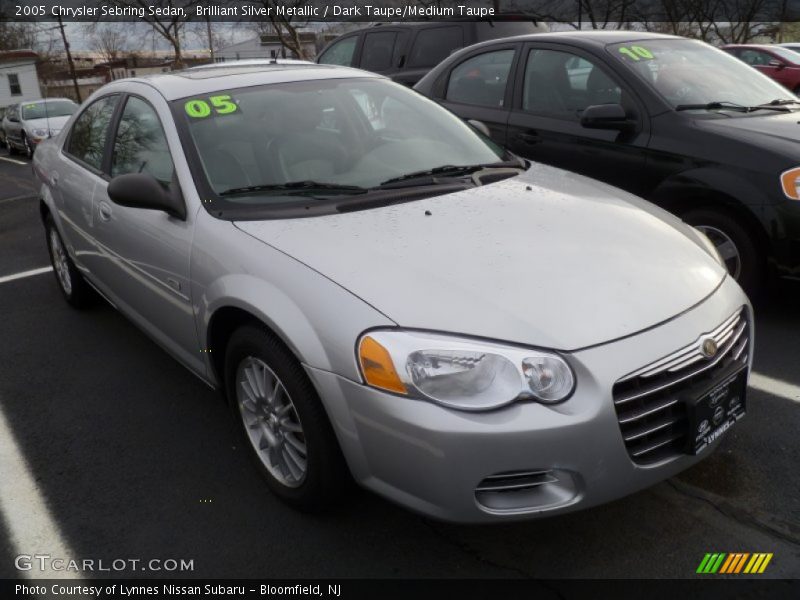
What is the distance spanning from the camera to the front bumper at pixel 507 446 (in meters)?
2.01

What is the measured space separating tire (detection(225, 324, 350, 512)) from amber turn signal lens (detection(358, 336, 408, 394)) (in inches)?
11.1

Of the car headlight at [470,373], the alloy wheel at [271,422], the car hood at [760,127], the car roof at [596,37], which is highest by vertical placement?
the car roof at [596,37]

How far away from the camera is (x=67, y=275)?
4.89m

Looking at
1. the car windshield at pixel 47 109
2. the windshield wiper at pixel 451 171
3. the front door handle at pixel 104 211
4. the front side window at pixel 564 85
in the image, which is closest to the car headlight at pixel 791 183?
the front side window at pixel 564 85

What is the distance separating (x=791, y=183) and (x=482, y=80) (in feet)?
7.98

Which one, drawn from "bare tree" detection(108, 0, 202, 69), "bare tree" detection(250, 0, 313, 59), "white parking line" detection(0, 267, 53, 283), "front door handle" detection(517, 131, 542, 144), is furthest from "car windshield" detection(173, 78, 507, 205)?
"bare tree" detection(108, 0, 202, 69)

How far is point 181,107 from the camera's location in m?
3.24

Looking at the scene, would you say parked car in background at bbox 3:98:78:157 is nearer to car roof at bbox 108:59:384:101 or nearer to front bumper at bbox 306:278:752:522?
car roof at bbox 108:59:384:101

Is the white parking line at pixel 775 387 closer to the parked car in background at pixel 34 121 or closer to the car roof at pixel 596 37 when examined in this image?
the car roof at pixel 596 37

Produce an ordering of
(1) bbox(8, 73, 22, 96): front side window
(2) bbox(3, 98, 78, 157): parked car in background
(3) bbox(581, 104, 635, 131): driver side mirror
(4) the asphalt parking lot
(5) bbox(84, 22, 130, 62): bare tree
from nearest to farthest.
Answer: (4) the asphalt parking lot < (3) bbox(581, 104, 635, 131): driver side mirror < (2) bbox(3, 98, 78, 157): parked car in background < (1) bbox(8, 73, 22, 96): front side window < (5) bbox(84, 22, 130, 62): bare tree

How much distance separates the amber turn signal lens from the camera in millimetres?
2082

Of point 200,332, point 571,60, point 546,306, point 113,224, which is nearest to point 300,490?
point 200,332

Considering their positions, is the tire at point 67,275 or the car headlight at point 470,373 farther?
the tire at point 67,275

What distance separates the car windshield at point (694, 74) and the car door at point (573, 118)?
190 millimetres
